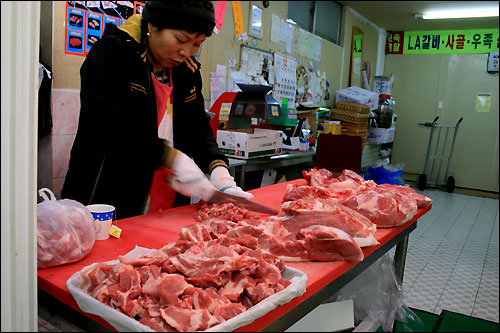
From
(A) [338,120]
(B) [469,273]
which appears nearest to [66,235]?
(B) [469,273]

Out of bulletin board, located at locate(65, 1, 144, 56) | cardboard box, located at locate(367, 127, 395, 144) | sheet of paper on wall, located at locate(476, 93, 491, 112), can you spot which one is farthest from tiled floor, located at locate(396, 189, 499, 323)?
bulletin board, located at locate(65, 1, 144, 56)

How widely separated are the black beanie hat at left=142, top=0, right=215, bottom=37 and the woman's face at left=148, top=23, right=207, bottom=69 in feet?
0.13

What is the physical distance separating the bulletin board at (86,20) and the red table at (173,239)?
1.63m

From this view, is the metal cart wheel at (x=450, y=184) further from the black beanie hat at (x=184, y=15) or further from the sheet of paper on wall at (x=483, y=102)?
the black beanie hat at (x=184, y=15)

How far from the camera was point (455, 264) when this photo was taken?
3.76m

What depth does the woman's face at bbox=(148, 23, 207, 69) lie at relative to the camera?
1.68 m

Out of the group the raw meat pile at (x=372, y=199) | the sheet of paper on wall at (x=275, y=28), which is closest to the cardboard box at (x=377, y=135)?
the sheet of paper on wall at (x=275, y=28)

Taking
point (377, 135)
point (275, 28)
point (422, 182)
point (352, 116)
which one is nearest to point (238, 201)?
point (275, 28)

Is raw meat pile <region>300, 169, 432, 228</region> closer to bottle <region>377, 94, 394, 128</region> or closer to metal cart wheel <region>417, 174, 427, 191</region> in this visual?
bottle <region>377, 94, 394, 128</region>

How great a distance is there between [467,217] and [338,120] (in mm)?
2276

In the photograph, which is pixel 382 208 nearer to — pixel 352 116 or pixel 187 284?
pixel 187 284

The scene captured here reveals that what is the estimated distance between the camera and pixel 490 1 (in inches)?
229

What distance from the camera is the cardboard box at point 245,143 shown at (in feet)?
11.6

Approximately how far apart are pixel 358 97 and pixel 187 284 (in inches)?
236
